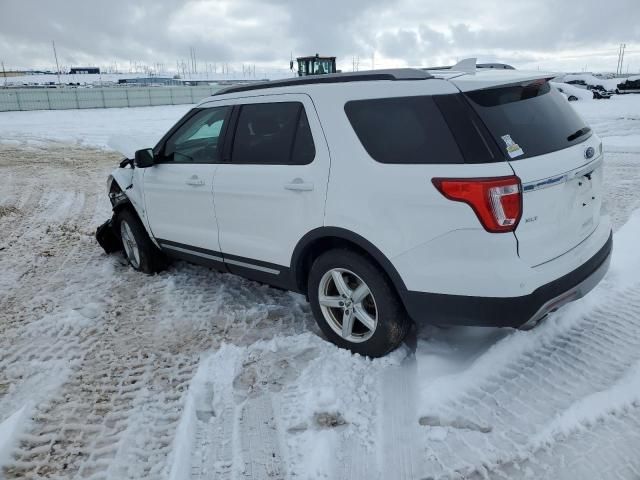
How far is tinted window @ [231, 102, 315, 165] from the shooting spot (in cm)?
346

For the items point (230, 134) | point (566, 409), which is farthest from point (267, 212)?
point (566, 409)

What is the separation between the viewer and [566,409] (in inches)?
111

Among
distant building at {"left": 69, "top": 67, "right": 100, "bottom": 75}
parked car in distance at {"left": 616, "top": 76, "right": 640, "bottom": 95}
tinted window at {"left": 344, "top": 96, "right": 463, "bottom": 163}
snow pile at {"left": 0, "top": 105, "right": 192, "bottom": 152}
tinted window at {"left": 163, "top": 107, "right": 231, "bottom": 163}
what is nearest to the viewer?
tinted window at {"left": 344, "top": 96, "right": 463, "bottom": 163}

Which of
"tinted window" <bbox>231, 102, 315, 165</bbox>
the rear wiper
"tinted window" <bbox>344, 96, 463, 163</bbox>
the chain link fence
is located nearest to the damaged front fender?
"tinted window" <bbox>231, 102, 315, 165</bbox>

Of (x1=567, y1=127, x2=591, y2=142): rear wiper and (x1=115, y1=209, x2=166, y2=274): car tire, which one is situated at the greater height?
(x1=567, y1=127, x2=591, y2=142): rear wiper

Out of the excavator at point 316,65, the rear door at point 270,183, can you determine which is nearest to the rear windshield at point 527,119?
the rear door at point 270,183

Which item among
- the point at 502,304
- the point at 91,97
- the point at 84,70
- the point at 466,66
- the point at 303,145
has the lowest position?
the point at 502,304

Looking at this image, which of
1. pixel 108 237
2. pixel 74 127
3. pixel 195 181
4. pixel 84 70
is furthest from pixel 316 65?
pixel 84 70

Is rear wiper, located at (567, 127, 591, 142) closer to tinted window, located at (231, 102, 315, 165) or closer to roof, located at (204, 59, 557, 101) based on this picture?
roof, located at (204, 59, 557, 101)

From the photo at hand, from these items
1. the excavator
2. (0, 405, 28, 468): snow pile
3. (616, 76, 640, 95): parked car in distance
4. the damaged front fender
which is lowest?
(0, 405, 28, 468): snow pile

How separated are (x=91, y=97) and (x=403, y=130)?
128 feet

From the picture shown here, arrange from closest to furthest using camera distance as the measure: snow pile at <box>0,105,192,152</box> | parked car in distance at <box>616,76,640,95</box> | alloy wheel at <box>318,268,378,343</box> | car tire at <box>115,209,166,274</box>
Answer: alloy wheel at <box>318,268,378,343</box> → car tire at <box>115,209,166,274</box> → snow pile at <box>0,105,192,152</box> → parked car in distance at <box>616,76,640,95</box>

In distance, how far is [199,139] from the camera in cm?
442

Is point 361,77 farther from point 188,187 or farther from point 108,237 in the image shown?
point 108,237
